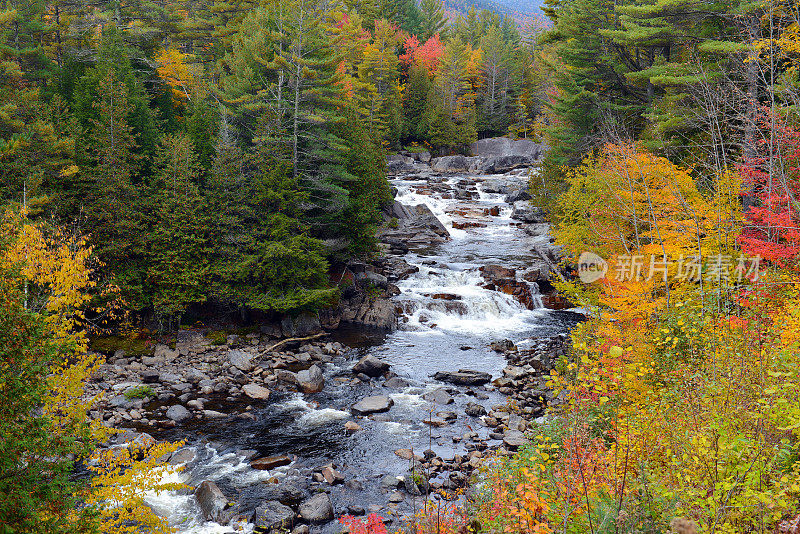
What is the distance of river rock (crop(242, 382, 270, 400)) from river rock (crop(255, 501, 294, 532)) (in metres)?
6.48

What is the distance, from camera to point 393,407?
17438 millimetres

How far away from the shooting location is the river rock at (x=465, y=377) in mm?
19156

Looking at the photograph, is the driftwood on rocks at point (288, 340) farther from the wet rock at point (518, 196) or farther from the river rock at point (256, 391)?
the wet rock at point (518, 196)

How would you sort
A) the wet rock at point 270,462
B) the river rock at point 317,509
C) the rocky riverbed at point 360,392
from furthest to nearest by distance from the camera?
the wet rock at point 270,462, the rocky riverbed at point 360,392, the river rock at point 317,509

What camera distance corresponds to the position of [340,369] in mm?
20922

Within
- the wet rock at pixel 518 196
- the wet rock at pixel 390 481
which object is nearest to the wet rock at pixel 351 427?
the wet rock at pixel 390 481

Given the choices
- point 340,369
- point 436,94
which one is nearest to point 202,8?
point 436,94

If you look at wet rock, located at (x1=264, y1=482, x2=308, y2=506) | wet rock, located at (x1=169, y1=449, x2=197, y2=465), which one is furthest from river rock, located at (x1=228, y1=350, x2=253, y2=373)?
wet rock, located at (x1=264, y1=482, x2=308, y2=506)

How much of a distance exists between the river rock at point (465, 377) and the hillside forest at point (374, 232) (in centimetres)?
312

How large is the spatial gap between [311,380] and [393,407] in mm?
3552

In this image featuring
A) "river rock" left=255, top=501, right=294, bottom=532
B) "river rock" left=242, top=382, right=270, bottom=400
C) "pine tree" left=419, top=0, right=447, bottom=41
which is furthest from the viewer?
"pine tree" left=419, top=0, right=447, bottom=41

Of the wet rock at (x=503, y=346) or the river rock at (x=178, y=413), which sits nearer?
the river rock at (x=178, y=413)

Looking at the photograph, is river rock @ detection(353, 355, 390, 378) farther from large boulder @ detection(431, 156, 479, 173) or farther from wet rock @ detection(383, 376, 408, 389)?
large boulder @ detection(431, 156, 479, 173)

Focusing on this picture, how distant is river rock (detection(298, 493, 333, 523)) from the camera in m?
11.6
